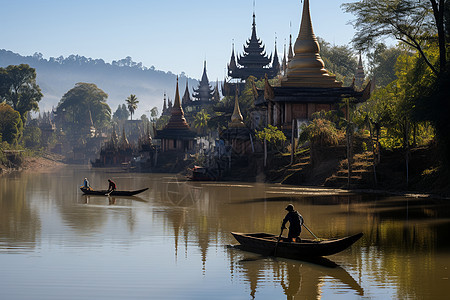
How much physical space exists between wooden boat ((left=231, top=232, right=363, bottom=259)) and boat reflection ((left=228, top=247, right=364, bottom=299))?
0.65 ft

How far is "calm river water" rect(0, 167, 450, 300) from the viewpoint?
1376cm

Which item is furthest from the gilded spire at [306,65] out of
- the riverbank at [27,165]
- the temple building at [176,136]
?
the riverbank at [27,165]

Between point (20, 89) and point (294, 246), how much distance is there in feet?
373

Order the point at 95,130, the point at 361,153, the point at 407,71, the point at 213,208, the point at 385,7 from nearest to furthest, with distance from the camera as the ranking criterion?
the point at 213,208 < the point at 385,7 < the point at 407,71 < the point at 361,153 < the point at 95,130

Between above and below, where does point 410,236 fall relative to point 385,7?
below

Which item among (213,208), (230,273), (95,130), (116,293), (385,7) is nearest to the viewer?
(116,293)

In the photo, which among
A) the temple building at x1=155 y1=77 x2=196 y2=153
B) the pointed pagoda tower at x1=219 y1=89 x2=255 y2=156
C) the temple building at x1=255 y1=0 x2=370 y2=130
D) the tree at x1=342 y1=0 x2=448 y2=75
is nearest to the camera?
the tree at x1=342 y1=0 x2=448 y2=75

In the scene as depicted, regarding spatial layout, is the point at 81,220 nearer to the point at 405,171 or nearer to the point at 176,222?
the point at 176,222

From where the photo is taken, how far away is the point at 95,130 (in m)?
181

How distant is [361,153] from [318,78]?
17287 millimetres

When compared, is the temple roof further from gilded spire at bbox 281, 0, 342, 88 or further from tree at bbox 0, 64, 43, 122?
tree at bbox 0, 64, 43, 122

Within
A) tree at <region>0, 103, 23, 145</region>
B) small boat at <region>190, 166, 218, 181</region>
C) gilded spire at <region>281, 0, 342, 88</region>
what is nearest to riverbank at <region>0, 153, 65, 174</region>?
tree at <region>0, 103, 23, 145</region>

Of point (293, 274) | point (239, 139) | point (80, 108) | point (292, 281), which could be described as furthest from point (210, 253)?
point (80, 108)

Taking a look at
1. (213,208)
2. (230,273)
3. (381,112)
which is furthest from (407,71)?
(230,273)
